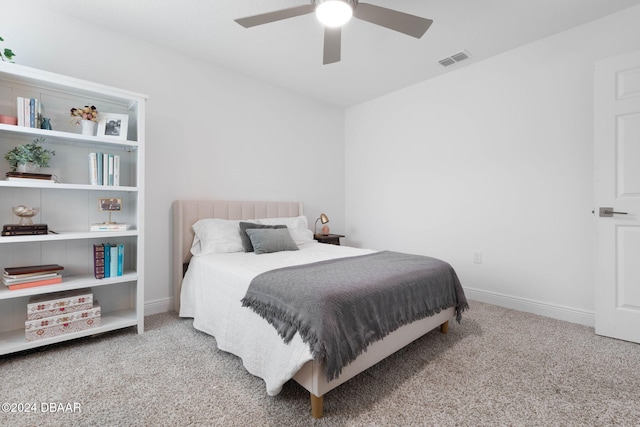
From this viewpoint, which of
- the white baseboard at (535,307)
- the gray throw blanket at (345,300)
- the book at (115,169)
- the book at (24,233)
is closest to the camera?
the gray throw blanket at (345,300)

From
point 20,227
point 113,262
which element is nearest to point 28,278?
point 20,227

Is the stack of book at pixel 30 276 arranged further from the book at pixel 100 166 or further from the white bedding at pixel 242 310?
the white bedding at pixel 242 310

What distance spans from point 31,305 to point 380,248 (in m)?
3.63

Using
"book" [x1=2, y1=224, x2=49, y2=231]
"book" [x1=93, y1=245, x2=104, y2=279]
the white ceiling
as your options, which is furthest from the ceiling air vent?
"book" [x1=2, y1=224, x2=49, y2=231]

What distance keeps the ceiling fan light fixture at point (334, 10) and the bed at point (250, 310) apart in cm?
166

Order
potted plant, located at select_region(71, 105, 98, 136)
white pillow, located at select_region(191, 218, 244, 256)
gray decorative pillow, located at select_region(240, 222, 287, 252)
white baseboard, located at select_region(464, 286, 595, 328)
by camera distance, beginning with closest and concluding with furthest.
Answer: potted plant, located at select_region(71, 105, 98, 136), white baseboard, located at select_region(464, 286, 595, 328), white pillow, located at select_region(191, 218, 244, 256), gray decorative pillow, located at select_region(240, 222, 287, 252)

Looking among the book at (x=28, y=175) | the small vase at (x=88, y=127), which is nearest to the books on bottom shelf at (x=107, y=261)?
the book at (x=28, y=175)

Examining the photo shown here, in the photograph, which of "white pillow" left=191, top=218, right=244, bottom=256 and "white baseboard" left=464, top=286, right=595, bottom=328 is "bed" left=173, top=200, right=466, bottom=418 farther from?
"white baseboard" left=464, top=286, right=595, bottom=328

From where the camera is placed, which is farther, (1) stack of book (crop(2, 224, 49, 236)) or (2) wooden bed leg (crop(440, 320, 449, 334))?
(2) wooden bed leg (crop(440, 320, 449, 334))

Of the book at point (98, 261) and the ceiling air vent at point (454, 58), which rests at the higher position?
the ceiling air vent at point (454, 58)

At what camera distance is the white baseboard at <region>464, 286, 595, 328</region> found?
265 cm

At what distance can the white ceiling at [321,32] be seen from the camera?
2338mm

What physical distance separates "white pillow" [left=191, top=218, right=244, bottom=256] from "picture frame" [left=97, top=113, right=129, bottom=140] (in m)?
1.01

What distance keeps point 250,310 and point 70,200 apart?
6.16ft
